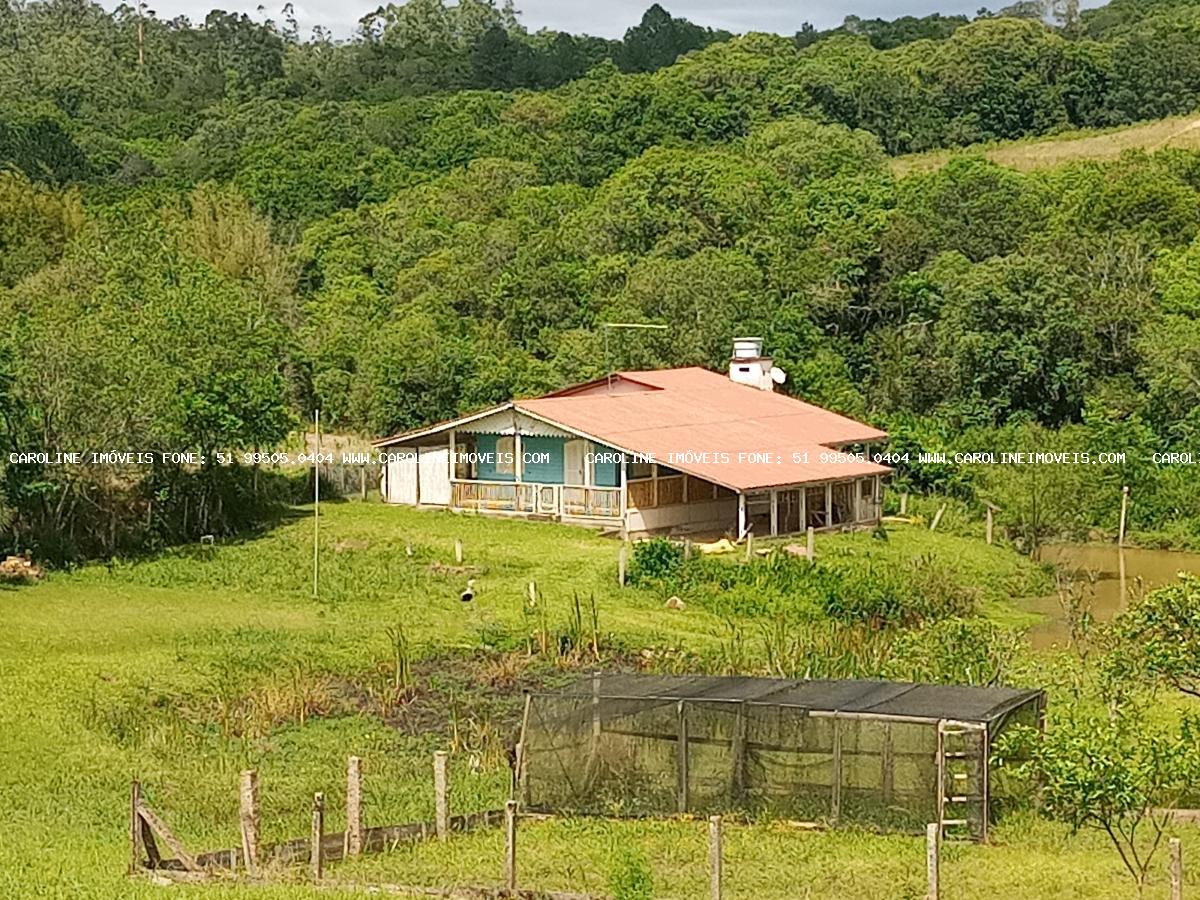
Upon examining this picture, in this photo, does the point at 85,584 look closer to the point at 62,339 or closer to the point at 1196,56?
the point at 62,339

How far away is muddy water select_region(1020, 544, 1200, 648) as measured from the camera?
30.3m

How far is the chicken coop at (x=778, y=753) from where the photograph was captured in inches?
651

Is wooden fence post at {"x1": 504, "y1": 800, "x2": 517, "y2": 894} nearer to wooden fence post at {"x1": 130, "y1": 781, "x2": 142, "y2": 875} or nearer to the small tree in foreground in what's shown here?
wooden fence post at {"x1": 130, "y1": 781, "x2": 142, "y2": 875}

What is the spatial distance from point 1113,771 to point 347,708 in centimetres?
1112

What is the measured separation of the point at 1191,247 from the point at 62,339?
30.8 metres

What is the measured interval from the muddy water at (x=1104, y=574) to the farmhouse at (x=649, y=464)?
424 cm

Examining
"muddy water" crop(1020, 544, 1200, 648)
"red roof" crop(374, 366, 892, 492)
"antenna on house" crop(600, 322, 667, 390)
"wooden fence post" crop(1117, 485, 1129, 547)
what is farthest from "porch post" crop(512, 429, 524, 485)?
"wooden fence post" crop(1117, 485, 1129, 547)

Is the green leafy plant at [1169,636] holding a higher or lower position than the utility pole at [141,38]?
lower

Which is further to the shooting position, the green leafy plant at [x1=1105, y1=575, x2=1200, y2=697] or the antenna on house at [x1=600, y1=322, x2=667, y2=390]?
the antenna on house at [x1=600, y1=322, x2=667, y2=390]

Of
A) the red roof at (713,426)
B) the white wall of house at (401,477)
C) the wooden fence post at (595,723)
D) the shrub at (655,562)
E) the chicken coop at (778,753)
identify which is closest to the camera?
the chicken coop at (778,753)

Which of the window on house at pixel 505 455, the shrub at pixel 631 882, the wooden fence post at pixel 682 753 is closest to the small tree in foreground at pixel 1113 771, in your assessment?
the wooden fence post at pixel 682 753

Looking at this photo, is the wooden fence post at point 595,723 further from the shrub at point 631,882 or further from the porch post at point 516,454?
the porch post at point 516,454

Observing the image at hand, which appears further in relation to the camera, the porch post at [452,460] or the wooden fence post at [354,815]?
the porch post at [452,460]

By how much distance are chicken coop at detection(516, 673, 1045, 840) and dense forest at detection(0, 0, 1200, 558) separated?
15845 mm
